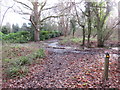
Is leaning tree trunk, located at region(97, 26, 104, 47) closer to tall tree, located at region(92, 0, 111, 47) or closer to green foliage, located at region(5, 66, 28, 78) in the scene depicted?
tall tree, located at region(92, 0, 111, 47)

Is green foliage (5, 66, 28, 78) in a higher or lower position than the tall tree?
lower

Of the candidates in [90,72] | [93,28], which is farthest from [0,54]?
[93,28]

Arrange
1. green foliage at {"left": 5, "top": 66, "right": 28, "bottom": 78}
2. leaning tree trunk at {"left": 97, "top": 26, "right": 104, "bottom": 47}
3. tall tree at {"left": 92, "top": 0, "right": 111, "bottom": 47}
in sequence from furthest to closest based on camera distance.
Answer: leaning tree trunk at {"left": 97, "top": 26, "right": 104, "bottom": 47} < tall tree at {"left": 92, "top": 0, "right": 111, "bottom": 47} < green foliage at {"left": 5, "top": 66, "right": 28, "bottom": 78}

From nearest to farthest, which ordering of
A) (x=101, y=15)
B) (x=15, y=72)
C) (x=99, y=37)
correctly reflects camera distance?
1. (x=15, y=72)
2. (x=101, y=15)
3. (x=99, y=37)

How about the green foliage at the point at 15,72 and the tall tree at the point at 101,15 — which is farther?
the tall tree at the point at 101,15

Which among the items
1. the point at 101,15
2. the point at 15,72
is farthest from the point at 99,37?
the point at 15,72

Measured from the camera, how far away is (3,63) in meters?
3.98

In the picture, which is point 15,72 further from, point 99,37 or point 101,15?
point 101,15

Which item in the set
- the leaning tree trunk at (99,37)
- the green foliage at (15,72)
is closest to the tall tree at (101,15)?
the leaning tree trunk at (99,37)

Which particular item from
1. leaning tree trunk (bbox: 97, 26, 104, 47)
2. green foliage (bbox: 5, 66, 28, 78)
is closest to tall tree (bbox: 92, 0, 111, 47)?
leaning tree trunk (bbox: 97, 26, 104, 47)

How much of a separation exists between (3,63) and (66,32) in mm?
14386

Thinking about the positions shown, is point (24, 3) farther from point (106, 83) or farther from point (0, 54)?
point (106, 83)

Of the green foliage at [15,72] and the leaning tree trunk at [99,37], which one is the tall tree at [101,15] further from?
the green foliage at [15,72]

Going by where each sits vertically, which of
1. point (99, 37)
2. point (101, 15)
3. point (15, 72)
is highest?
point (101, 15)
